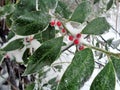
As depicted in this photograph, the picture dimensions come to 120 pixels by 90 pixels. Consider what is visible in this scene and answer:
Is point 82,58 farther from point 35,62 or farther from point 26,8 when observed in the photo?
point 26,8

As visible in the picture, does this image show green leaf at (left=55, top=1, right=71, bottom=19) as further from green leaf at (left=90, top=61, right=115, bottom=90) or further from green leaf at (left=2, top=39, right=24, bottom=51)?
green leaf at (left=90, top=61, right=115, bottom=90)

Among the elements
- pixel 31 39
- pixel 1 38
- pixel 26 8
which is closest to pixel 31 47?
pixel 31 39

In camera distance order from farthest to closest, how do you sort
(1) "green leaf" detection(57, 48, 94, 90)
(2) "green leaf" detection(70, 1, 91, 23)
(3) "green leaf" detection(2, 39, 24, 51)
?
(3) "green leaf" detection(2, 39, 24, 51)
(2) "green leaf" detection(70, 1, 91, 23)
(1) "green leaf" detection(57, 48, 94, 90)

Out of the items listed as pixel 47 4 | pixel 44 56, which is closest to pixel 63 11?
pixel 47 4

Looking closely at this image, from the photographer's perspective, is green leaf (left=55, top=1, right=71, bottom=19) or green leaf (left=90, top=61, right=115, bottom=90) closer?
green leaf (left=90, top=61, right=115, bottom=90)

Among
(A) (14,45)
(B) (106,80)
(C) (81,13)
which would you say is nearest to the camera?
(B) (106,80)

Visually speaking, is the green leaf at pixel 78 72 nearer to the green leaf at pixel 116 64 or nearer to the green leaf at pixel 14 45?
the green leaf at pixel 116 64

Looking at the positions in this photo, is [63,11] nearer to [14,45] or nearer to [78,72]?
[14,45]

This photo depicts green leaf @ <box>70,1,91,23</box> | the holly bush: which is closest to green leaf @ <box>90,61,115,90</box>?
the holly bush
